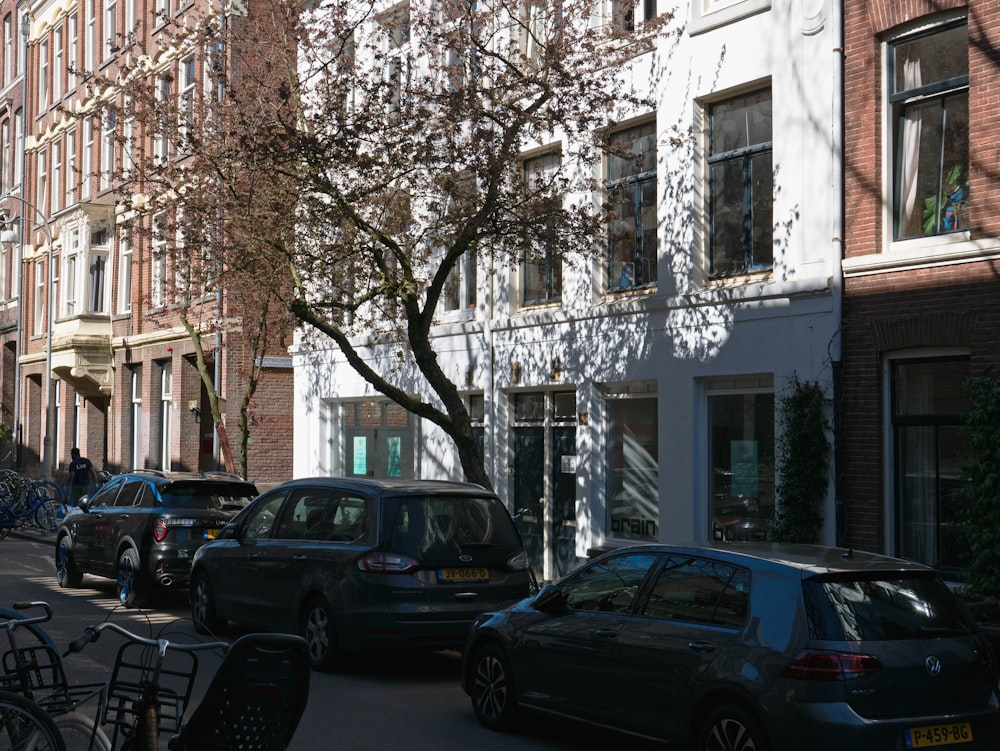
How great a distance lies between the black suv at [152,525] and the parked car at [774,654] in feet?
25.8

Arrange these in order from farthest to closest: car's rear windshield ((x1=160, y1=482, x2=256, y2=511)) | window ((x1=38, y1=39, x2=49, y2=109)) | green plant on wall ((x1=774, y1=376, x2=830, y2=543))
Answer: window ((x1=38, y1=39, x2=49, y2=109)) < car's rear windshield ((x1=160, y1=482, x2=256, y2=511)) < green plant on wall ((x1=774, y1=376, x2=830, y2=543))

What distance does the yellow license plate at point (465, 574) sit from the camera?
11.1m

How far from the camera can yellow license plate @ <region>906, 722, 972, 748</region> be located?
6773 mm

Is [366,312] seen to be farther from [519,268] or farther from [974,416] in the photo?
[974,416]

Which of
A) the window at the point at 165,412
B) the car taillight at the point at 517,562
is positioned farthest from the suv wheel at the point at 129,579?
the window at the point at 165,412

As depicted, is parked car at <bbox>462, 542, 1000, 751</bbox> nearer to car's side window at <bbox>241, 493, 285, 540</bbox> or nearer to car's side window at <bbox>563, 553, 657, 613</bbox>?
car's side window at <bbox>563, 553, 657, 613</bbox>

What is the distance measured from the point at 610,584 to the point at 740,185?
333 inches

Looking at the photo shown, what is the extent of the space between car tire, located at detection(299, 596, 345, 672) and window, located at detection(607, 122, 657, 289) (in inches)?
282

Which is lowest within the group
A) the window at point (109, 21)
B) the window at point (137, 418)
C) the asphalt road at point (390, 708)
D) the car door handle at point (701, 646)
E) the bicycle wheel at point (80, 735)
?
the asphalt road at point (390, 708)

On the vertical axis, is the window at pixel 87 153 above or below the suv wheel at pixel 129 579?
above

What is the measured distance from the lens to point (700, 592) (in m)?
7.65

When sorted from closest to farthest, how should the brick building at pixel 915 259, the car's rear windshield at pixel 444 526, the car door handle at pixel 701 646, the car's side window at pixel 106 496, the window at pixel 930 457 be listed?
the car door handle at pixel 701 646 < the car's rear windshield at pixel 444 526 < the brick building at pixel 915 259 < the window at pixel 930 457 < the car's side window at pixel 106 496

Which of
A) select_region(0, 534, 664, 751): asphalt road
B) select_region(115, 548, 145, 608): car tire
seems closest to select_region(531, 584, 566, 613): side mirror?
select_region(0, 534, 664, 751): asphalt road

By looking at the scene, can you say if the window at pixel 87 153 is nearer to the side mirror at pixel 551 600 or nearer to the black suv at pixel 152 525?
the black suv at pixel 152 525
